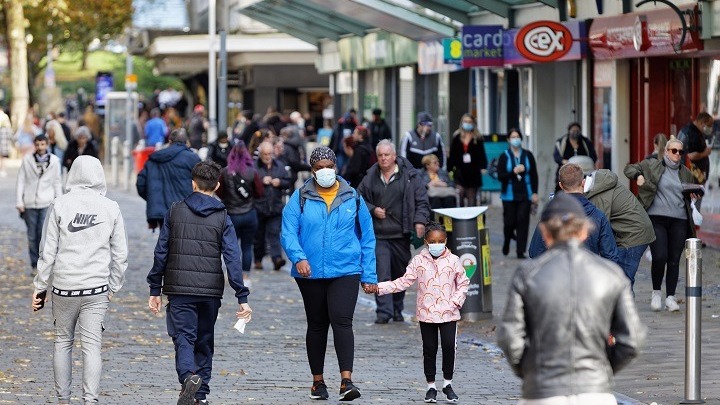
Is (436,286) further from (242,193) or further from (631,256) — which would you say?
(242,193)

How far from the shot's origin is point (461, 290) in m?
10.9

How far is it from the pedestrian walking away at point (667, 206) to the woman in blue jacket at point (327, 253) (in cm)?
466

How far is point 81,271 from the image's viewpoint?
31.8 feet

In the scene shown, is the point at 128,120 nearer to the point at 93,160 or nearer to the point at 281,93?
the point at 281,93

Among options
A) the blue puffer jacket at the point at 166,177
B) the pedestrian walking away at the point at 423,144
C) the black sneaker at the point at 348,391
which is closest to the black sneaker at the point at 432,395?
the black sneaker at the point at 348,391

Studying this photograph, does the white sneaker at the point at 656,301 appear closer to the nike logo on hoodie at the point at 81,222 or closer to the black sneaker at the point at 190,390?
the black sneaker at the point at 190,390

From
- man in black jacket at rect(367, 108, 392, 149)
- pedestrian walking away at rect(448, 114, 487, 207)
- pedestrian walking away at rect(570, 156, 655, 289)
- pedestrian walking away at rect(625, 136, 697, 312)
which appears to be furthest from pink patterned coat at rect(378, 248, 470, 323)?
man in black jacket at rect(367, 108, 392, 149)

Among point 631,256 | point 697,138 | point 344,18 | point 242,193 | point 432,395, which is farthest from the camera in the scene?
point 344,18

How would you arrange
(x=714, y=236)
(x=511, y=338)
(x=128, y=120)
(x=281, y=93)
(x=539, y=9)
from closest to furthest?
(x=511, y=338)
(x=714, y=236)
(x=539, y=9)
(x=128, y=120)
(x=281, y=93)

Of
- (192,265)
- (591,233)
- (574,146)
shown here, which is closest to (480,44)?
(574,146)

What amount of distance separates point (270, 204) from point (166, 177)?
2.57 metres

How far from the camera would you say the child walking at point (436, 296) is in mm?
10727

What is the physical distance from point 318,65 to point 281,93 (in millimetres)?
10236

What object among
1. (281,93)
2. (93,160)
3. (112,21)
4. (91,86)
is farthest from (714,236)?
(91,86)
